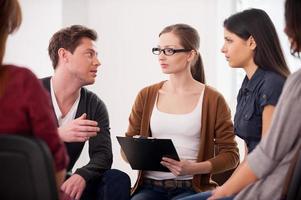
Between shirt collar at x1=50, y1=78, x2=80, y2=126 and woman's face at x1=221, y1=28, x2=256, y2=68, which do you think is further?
shirt collar at x1=50, y1=78, x2=80, y2=126

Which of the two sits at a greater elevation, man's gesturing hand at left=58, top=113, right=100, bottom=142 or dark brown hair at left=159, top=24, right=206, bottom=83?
dark brown hair at left=159, top=24, right=206, bottom=83

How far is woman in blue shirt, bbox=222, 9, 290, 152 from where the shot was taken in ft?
5.97

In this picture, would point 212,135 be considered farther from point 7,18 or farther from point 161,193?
point 7,18

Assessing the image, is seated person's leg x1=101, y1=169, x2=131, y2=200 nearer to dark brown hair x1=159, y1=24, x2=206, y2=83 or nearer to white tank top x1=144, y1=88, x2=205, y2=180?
white tank top x1=144, y1=88, x2=205, y2=180

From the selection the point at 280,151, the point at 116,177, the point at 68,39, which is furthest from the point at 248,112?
the point at 68,39

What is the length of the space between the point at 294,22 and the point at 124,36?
227cm

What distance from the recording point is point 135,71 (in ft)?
11.8

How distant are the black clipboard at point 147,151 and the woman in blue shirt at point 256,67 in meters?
0.31

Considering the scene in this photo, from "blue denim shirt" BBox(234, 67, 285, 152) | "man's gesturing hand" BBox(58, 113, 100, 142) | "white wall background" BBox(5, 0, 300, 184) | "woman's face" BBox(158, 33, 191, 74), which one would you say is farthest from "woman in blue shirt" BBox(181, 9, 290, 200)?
"white wall background" BBox(5, 0, 300, 184)

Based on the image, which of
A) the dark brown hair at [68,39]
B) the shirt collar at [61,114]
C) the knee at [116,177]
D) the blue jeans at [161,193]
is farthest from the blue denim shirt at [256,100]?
the dark brown hair at [68,39]

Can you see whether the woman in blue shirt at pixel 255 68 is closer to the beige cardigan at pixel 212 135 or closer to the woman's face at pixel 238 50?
the woman's face at pixel 238 50

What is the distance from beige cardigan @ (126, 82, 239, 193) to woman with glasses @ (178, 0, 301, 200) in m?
0.78

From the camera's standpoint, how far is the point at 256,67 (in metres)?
1.96

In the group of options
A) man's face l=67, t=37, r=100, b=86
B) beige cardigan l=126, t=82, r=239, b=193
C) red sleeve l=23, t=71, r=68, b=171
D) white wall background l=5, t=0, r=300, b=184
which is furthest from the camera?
white wall background l=5, t=0, r=300, b=184
